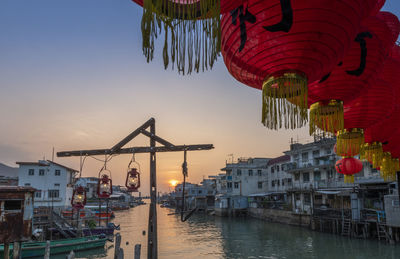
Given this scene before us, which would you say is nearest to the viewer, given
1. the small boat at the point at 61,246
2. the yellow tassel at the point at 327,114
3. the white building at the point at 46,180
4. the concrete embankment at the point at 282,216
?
the yellow tassel at the point at 327,114

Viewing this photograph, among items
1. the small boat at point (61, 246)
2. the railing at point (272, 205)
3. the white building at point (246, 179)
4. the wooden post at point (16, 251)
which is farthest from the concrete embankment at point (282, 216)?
the wooden post at point (16, 251)

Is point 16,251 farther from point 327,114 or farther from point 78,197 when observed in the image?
point 327,114

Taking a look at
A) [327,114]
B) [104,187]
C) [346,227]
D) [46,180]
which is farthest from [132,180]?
[46,180]

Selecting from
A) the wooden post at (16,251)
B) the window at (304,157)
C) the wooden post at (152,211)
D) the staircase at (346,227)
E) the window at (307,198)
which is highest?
the window at (304,157)

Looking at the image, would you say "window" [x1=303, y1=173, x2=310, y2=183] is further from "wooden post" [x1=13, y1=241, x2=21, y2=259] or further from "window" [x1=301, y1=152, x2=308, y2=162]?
"wooden post" [x1=13, y1=241, x2=21, y2=259]

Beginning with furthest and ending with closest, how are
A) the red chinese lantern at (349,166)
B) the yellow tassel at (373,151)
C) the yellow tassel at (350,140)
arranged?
Result: 1. the red chinese lantern at (349,166)
2. the yellow tassel at (373,151)
3. the yellow tassel at (350,140)

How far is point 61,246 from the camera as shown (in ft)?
74.8

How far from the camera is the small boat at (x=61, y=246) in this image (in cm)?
2064

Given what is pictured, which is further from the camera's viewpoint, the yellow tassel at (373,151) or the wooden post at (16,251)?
the wooden post at (16,251)

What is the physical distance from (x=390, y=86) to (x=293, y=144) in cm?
4629

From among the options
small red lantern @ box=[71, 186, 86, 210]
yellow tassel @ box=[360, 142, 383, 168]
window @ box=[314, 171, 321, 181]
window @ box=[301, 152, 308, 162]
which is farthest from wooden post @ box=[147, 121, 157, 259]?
window @ box=[301, 152, 308, 162]

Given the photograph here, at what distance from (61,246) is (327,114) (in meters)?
25.1

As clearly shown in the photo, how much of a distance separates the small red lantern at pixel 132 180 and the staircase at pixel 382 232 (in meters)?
25.1

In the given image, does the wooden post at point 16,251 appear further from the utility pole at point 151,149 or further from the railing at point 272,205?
the railing at point 272,205
